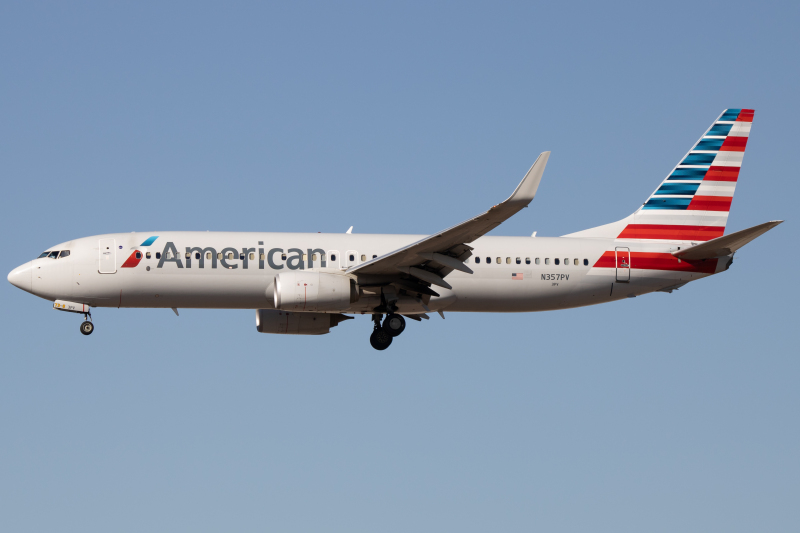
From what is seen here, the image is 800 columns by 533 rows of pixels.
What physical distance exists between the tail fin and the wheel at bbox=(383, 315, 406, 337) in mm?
7974

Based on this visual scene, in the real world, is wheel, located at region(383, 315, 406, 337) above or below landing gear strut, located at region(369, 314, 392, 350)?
above

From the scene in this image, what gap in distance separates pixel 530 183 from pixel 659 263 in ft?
37.5

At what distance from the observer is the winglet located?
1061 inches

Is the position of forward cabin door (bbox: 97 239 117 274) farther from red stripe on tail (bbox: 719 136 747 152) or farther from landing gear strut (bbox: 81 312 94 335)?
red stripe on tail (bbox: 719 136 747 152)

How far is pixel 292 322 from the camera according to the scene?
121 ft

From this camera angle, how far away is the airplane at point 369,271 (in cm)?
3303

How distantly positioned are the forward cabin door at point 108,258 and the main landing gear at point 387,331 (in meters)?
9.18

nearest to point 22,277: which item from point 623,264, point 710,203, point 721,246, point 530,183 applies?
point 530,183

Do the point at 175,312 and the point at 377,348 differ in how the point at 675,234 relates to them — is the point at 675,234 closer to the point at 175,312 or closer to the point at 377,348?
the point at 377,348

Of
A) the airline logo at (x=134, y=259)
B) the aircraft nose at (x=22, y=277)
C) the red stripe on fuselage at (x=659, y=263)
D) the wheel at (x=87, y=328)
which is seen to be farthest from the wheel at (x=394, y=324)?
the aircraft nose at (x=22, y=277)

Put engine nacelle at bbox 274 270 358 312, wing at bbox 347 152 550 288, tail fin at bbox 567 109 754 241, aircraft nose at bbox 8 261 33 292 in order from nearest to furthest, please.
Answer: wing at bbox 347 152 550 288
engine nacelle at bbox 274 270 358 312
aircraft nose at bbox 8 261 33 292
tail fin at bbox 567 109 754 241

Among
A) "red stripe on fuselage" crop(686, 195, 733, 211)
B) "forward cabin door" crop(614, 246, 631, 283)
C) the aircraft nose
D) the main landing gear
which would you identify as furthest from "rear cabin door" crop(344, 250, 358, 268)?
"red stripe on fuselage" crop(686, 195, 733, 211)

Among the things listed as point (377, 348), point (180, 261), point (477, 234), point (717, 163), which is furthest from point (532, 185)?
point (717, 163)

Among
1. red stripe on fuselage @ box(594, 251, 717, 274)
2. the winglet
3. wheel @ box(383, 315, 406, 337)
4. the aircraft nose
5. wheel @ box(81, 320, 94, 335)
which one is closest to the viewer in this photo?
the winglet
